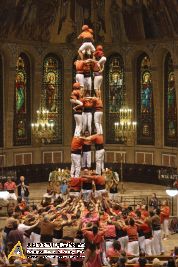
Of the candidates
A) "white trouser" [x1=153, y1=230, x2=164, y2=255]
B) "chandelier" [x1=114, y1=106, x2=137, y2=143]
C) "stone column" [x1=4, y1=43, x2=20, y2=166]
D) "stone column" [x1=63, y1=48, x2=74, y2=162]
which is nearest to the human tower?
"white trouser" [x1=153, y1=230, x2=164, y2=255]

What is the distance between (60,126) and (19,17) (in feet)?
24.1

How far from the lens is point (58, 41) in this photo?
1478 inches

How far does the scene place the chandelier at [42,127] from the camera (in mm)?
36594

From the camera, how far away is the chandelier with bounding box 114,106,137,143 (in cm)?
3656

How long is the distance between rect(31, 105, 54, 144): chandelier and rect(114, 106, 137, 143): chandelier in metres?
3.91

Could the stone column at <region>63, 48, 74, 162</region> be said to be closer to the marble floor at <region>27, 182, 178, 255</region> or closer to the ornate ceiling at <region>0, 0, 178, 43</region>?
the ornate ceiling at <region>0, 0, 178, 43</region>

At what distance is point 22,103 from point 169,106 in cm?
860

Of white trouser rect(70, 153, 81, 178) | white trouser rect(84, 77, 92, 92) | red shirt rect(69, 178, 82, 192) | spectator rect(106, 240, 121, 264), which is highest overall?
white trouser rect(84, 77, 92, 92)

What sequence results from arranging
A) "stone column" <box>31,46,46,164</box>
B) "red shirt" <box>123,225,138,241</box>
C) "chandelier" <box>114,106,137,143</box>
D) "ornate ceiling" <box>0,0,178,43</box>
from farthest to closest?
1. "stone column" <box>31,46,46,164</box>
2. "chandelier" <box>114,106,137,143</box>
3. "ornate ceiling" <box>0,0,178,43</box>
4. "red shirt" <box>123,225,138,241</box>

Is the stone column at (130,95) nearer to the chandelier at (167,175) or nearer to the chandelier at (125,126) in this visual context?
the chandelier at (125,126)

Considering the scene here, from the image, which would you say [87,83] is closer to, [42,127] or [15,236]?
[15,236]

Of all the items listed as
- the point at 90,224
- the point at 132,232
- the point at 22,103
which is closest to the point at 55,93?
the point at 22,103

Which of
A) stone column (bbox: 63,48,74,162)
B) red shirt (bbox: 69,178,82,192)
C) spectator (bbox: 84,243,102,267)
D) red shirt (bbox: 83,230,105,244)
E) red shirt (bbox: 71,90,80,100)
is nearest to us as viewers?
spectator (bbox: 84,243,102,267)

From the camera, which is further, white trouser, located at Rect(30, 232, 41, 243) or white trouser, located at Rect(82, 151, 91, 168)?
white trouser, located at Rect(82, 151, 91, 168)
